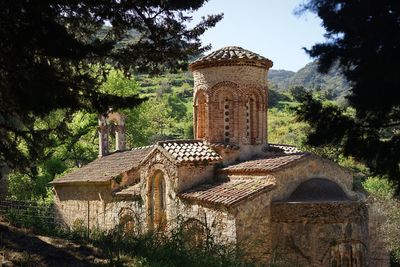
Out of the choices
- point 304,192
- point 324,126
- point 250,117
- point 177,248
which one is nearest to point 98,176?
point 250,117

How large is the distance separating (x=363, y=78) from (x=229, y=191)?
7002mm

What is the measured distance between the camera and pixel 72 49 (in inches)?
247

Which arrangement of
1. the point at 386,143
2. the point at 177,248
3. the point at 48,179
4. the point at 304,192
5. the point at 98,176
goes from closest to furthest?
the point at 386,143 → the point at 177,248 → the point at 304,192 → the point at 98,176 → the point at 48,179

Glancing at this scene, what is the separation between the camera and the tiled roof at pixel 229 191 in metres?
11.4

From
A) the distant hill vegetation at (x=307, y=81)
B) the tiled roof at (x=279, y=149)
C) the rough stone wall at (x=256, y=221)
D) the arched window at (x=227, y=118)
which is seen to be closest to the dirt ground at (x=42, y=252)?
the rough stone wall at (x=256, y=221)

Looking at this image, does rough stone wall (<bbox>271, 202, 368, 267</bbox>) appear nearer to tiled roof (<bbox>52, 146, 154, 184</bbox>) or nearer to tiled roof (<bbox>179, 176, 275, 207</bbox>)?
tiled roof (<bbox>179, 176, 275, 207</bbox>)

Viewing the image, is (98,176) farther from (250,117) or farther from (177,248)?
(177,248)

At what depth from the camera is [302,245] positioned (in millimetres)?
11523

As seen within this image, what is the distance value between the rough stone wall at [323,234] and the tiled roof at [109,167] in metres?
7.34

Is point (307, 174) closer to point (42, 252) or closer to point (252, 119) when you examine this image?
point (252, 119)

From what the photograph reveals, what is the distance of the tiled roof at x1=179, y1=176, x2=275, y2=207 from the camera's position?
1142 centimetres

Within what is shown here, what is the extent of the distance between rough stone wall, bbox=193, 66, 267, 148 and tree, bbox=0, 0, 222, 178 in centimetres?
A: 711

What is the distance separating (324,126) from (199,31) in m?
3.20

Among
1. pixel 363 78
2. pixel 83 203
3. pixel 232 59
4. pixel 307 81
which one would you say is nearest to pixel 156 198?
pixel 232 59
